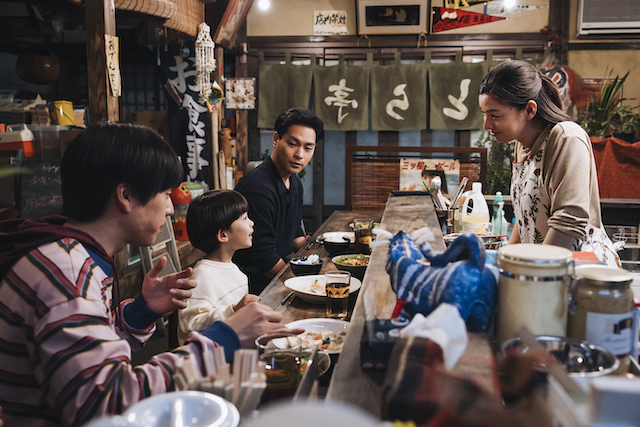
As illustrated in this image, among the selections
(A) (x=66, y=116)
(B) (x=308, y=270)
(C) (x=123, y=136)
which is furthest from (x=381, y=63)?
(C) (x=123, y=136)

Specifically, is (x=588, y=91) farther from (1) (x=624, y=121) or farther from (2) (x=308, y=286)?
(2) (x=308, y=286)

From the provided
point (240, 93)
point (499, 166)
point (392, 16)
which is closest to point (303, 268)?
point (240, 93)

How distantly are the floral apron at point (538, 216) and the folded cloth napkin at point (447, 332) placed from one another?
1673 mm

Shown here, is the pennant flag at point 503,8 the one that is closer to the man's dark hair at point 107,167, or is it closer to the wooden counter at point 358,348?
the wooden counter at point 358,348

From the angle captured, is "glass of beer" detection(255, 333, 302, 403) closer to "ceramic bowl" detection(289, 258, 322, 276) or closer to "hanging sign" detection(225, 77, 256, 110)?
"ceramic bowl" detection(289, 258, 322, 276)

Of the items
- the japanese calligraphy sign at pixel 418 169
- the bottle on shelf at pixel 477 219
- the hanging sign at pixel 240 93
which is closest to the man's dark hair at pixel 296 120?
the bottle on shelf at pixel 477 219

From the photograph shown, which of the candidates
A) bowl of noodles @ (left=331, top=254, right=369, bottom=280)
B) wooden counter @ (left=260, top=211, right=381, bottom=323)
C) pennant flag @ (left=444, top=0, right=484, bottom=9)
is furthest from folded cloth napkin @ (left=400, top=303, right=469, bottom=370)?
pennant flag @ (left=444, top=0, right=484, bottom=9)

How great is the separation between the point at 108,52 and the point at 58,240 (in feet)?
10.2

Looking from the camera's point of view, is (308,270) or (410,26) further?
(410,26)

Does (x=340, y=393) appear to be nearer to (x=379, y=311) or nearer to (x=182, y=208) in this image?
(x=379, y=311)

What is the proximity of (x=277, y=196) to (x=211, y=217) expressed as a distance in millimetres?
1187

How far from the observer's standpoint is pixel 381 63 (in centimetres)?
808

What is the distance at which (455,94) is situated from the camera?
7574 mm

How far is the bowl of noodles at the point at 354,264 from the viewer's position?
278cm
